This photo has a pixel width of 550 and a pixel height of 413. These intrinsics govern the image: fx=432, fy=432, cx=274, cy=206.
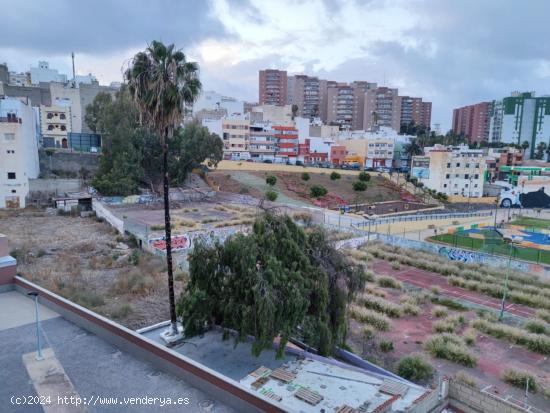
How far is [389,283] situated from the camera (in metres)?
27.5

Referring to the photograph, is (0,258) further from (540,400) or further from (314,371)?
(540,400)

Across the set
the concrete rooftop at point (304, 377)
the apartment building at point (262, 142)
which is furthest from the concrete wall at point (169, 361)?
the apartment building at point (262, 142)

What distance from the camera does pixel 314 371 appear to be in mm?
12719

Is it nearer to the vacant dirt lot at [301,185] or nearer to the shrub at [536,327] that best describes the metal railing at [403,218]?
the vacant dirt lot at [301,185]

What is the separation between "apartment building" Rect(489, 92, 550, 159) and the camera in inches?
5148

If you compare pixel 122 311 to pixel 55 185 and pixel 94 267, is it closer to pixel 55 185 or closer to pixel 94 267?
pixel 94 267

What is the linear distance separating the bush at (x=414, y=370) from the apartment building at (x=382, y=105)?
137 metres

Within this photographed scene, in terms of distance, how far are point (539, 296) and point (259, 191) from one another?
4395 centimetres

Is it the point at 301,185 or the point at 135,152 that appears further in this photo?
the point at 301,185

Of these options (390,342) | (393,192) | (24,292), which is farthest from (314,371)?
(393,192)

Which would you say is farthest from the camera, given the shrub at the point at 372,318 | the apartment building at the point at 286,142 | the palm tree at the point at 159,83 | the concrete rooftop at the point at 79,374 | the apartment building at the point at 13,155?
the apartment building at the point at 286,142

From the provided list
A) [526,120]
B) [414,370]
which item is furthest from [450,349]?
[526,120]

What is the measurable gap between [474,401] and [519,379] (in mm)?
4900

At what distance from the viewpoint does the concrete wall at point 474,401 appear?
38.0 feet
